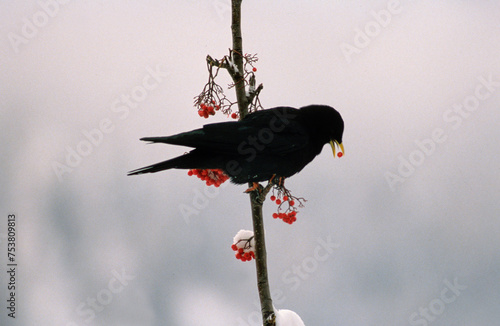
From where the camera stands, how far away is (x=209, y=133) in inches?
125

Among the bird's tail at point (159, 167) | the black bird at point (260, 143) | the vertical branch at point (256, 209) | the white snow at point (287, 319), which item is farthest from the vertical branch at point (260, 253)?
the bird's tail at point (159, 167)

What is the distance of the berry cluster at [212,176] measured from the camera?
3.61 meters

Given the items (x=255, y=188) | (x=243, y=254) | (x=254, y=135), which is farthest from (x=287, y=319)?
(x=254, y=135)

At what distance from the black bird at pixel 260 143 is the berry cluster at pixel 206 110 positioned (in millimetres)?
540

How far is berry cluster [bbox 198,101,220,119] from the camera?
150 inches

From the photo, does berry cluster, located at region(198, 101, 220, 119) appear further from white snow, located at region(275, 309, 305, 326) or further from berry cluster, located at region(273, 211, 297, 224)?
white snow, located at region(275, 309, 305, 326)

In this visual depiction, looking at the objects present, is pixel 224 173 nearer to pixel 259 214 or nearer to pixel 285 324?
pixel 259 214

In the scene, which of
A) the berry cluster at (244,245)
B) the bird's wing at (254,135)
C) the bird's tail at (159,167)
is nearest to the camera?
the bird's tail at (159,167)

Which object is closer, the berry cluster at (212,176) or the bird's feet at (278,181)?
the bird's feet at (278,181)

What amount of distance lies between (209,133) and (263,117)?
47 cm

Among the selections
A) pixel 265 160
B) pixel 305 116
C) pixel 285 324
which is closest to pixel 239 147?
pixel 265 160

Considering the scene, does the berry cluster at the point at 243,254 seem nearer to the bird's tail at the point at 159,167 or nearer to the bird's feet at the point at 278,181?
the bird's feet at the point at 278,181

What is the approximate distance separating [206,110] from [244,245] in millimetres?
1252

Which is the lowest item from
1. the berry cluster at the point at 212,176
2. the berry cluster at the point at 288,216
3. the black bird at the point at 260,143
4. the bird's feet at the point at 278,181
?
the berry cluster at the point at 288,216
